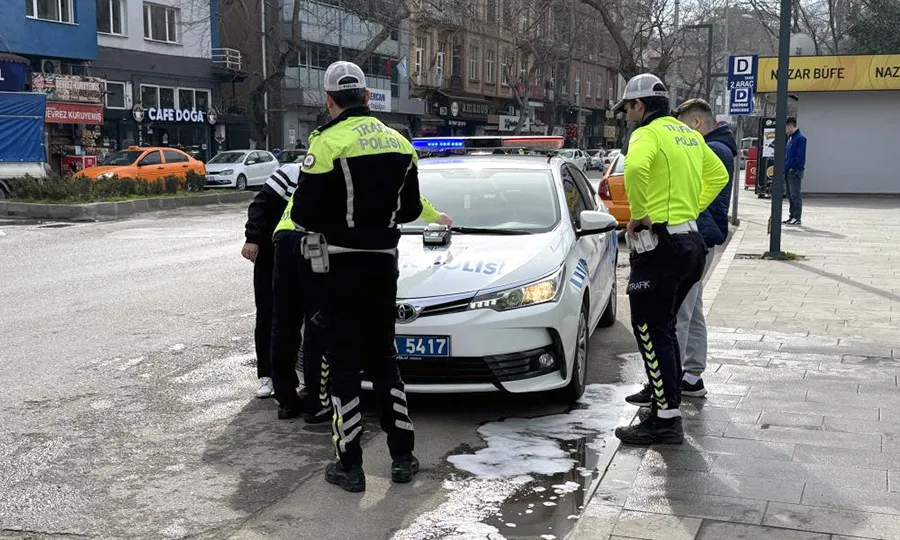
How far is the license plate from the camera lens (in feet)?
18.0

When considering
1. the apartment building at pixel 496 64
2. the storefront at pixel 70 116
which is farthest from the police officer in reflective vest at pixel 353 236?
the apartment building at pixel 496 64

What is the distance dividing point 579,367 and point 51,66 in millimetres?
30831

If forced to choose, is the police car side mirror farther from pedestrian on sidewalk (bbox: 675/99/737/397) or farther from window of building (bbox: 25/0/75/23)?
window of building (bbox: 25/0/75/23)

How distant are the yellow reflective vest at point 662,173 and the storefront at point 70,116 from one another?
29077 millimetres

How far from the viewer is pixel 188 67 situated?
39.3 metres

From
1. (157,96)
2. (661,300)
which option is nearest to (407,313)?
(661,300)

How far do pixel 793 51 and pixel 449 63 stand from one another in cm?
2838

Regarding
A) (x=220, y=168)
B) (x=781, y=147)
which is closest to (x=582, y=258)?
(x=781, y=147)

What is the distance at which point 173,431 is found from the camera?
551cm

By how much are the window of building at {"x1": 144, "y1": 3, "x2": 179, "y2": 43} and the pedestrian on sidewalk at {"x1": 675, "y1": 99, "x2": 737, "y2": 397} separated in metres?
34.3

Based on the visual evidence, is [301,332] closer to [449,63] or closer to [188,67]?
[188,67]

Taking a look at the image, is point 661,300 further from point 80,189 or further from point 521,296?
point 80,189

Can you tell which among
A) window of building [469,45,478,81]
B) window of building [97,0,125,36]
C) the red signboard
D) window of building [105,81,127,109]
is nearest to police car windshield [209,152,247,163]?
the red signboard

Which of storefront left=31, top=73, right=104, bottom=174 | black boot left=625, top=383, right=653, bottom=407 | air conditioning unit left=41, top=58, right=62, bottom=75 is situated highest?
air conditioning unit left=41, top=58, right=62, bottom=75
